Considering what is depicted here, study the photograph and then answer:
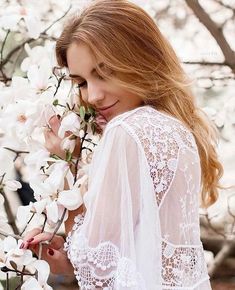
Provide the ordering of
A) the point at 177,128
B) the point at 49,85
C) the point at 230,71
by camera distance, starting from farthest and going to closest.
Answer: the point at 230,71, the point at 49,85, the point at 177,128

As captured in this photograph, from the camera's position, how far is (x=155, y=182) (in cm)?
130

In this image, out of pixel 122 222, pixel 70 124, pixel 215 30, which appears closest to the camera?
pixel 122 222

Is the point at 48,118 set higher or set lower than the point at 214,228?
higher

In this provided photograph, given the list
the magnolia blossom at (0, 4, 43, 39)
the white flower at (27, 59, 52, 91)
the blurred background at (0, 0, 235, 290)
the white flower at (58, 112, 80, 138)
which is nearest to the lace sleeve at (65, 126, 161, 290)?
the white flower at (58, 112, 80, 138)

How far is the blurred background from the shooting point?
296 centimetres

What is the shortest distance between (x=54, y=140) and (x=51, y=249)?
23cm

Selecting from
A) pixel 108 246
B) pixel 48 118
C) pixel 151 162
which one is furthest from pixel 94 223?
pixel 48 118

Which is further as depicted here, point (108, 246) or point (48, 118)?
point (48, 118)

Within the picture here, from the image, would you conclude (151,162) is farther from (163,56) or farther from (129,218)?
(163,56)

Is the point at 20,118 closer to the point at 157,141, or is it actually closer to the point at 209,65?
the point at 157,141

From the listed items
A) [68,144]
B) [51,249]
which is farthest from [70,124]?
[51,249]

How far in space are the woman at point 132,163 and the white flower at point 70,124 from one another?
6cm

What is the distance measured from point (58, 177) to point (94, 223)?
12 cm

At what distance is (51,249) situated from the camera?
4.81 feet
